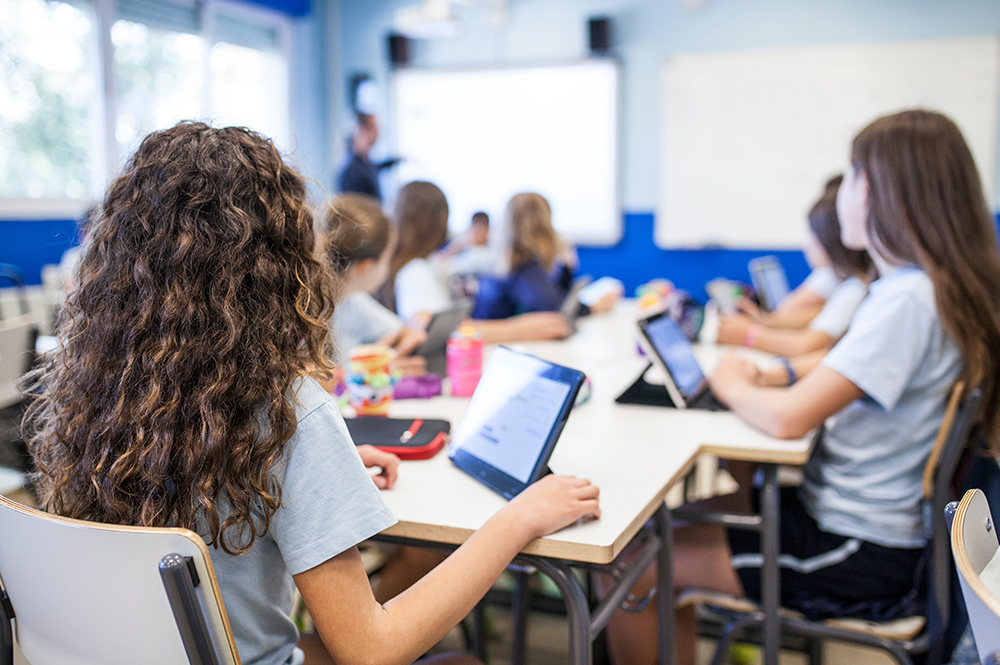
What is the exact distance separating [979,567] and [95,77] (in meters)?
4.82

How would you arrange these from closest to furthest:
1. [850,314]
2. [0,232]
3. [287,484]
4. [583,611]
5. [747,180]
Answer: [287,484]
[583,611]
[850,314]
[0,232]
[747,180]

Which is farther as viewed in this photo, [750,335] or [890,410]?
[750,335]

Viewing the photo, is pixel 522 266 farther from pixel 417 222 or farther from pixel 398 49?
pixel 398 49

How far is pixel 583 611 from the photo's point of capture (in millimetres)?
1024

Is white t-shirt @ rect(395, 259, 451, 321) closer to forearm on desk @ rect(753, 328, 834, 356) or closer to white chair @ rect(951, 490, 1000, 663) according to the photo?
forearm on desk @ rect(753, 328, 834, 356)

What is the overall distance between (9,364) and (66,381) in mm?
1494

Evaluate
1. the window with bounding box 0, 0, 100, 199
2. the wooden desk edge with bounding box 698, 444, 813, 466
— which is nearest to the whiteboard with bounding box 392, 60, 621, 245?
the window with bounding box 0, 0, 100, 199

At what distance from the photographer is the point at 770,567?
1.43m

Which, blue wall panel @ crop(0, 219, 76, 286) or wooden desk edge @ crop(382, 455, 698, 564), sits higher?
blue wall panel @ crop(0, 219, 76, 286)

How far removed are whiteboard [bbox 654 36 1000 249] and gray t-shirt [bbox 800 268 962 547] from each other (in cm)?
378

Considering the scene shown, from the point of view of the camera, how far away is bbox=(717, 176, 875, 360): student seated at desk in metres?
2.38

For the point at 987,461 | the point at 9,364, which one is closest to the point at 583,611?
the point at 987,461

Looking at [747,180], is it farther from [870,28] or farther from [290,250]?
[290,250]

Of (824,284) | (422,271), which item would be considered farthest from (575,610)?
(824,284)
